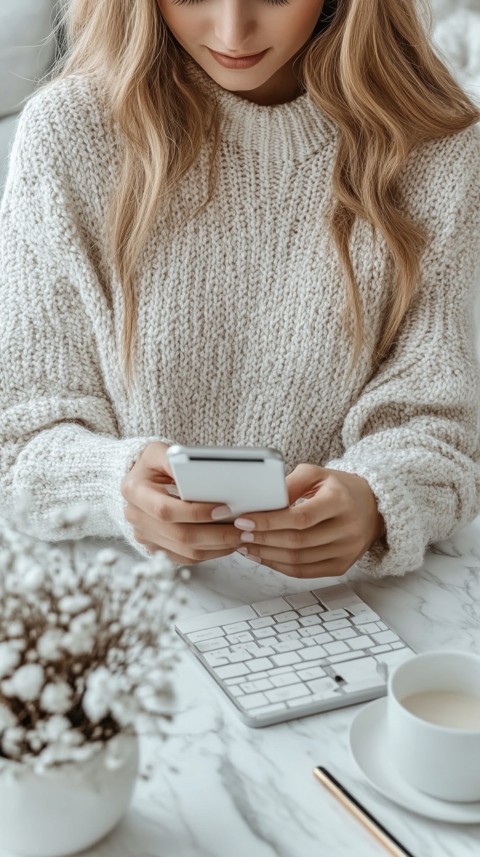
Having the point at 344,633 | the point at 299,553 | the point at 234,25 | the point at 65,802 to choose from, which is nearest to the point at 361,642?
the point at 344,633

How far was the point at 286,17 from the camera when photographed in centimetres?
110

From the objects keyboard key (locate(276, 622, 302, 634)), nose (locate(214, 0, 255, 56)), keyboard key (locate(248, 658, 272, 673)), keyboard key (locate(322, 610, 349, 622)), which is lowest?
keyboard key (locate(322, 610, 349, 622))

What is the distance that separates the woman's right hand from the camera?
0.98m

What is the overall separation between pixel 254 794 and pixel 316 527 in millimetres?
312

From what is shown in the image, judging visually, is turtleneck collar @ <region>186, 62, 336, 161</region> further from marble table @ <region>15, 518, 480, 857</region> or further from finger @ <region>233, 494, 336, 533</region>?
marble table @ <region>15, 518, 480, 857</region>

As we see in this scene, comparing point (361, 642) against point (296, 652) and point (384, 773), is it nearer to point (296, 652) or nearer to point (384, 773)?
point (296, 652)

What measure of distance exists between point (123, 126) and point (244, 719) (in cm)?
67

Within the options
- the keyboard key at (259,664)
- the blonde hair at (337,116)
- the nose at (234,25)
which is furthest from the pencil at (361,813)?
the nose at (234,25)

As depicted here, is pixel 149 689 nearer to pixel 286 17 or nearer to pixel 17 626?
pixel 17 626

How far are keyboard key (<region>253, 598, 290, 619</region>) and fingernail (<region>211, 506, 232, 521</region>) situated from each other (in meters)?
0.09

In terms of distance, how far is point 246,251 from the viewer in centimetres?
121

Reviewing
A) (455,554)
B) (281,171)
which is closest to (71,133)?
(281,171)

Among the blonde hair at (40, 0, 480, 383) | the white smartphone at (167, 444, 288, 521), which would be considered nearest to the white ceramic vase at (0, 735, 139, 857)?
the white smartphone at (167, 444, 288, 521)

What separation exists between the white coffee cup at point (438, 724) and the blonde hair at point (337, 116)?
0.50 metres
